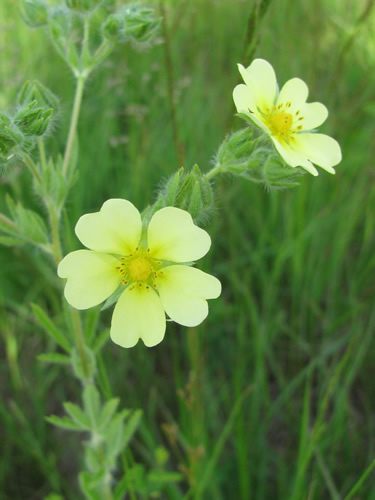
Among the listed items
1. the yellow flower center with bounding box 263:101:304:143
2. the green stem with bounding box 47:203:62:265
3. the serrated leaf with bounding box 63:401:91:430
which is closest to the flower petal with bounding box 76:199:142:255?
the green stem with bounding box 47:203:62:265

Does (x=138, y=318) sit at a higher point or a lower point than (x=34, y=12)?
lower

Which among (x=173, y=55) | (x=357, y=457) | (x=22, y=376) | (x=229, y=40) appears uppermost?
(x=229, y=40)

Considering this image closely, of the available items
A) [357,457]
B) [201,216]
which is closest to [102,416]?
[201,216]

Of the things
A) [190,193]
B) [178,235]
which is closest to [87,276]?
[178,235]

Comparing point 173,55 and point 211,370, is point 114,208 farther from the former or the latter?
point 173,55

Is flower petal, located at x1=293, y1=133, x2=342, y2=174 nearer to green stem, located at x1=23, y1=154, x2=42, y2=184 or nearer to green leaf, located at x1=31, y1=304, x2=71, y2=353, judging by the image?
green stem, located at x1=23, y1=154, x2=42, y2=184

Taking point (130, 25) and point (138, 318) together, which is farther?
point (130, 25)

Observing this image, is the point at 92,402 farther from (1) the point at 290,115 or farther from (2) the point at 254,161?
(1) the point at 290,115

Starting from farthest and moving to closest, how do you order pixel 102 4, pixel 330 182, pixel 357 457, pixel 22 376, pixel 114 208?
pixel 330 182
pixel 22 376
pixel 357 457
pixel 102 4
pixel 114 208
